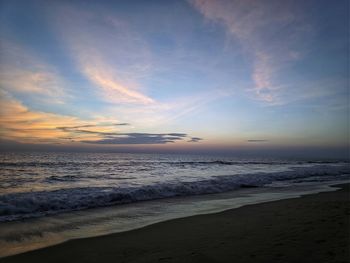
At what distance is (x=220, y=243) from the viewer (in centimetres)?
534

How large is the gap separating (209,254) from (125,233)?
2.49 meters

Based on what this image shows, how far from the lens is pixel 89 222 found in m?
7.66

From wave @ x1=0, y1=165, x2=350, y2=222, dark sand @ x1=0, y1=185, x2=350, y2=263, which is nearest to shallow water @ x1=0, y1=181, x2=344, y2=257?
dark sand @ x1=0, y1=185, x2=350, y2=263

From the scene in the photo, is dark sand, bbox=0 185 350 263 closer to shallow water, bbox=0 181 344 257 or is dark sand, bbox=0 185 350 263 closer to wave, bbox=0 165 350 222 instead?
shallow water, bbox=0 181 344 257

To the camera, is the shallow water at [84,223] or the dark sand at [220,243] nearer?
the dark sand at [220,243]

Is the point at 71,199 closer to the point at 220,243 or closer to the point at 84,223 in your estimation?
the point at 84,223

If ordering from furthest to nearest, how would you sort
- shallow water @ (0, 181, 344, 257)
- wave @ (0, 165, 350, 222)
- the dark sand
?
wave @ (0, 165, 350, 222), shallow water @ (0, 181, 344, 257), the dark sand

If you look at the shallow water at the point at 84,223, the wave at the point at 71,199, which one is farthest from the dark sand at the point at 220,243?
the wave at the point at 71,199

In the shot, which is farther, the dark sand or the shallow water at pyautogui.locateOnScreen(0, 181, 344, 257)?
the shallow water at pyautogui.locateOnScreen(0, 181, 344, 257)

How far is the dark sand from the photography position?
4.58 m

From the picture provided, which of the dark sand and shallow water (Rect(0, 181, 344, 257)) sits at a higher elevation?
the dark sand

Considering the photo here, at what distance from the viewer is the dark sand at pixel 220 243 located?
4582 millimetres

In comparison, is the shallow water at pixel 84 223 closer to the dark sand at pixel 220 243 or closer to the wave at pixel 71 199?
the dark sand at pixel 220 243

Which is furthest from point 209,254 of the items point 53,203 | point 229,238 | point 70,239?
point 53,203
